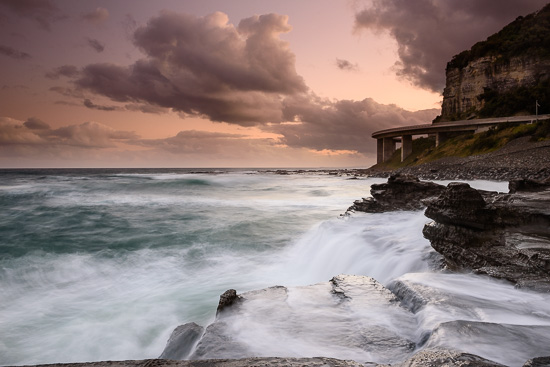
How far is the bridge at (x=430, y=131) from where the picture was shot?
4591 cm

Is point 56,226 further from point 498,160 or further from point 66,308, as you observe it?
point 498,160

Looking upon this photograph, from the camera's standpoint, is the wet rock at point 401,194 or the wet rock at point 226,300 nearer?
Answer: the wet rock at point 226,300

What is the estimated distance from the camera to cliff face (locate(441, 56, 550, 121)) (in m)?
54.0

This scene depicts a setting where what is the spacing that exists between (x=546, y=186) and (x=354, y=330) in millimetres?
7191

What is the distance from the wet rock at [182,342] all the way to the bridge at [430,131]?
2018 inches

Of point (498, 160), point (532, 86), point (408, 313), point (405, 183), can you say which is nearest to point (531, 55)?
point (532, 86)

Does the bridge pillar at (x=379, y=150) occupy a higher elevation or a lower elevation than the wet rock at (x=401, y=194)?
higher

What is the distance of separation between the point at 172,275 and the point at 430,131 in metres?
58.2

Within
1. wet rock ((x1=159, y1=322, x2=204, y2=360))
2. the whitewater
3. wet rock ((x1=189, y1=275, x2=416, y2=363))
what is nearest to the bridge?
the whitewater

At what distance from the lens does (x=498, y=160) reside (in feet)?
101

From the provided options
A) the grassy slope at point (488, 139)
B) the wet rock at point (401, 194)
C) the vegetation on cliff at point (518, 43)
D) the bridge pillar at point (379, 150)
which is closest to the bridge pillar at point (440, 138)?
the grassy slope at point (488, 139)

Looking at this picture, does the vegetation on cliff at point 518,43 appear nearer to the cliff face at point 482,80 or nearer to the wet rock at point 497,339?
the cliff face at point 482,80

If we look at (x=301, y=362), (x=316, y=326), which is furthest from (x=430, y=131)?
(x=301, y=362)

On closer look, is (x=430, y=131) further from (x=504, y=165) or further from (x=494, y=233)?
(x=494, y=233)
